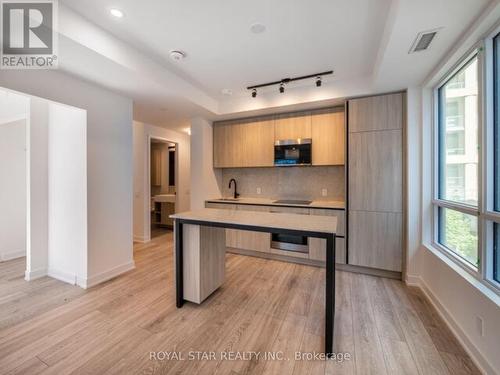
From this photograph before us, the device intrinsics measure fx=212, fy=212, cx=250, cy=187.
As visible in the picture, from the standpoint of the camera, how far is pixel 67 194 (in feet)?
8.89

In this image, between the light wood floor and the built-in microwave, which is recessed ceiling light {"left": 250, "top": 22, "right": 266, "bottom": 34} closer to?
the built-in microwave

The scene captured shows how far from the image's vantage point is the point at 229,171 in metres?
4.46

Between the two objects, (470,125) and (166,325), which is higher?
(470,125)

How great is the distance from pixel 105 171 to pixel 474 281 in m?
3.90

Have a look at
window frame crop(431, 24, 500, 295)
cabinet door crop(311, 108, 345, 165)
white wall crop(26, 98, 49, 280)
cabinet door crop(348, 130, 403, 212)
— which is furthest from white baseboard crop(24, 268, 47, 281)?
window frame crop(431, 24, 500, 295)

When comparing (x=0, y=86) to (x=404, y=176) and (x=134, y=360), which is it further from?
(x=404, y=176)

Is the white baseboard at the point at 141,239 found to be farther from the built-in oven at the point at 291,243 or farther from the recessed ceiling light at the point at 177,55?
the recessed ceiling light at the point at 177,55

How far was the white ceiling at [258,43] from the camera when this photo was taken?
5.50ft

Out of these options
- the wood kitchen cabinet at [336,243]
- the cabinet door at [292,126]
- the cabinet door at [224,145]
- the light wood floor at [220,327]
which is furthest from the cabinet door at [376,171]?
the cabinet door at [224,145]

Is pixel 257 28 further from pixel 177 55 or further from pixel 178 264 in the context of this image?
pixel 178 264

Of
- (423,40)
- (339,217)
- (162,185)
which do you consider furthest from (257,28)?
(162,185)

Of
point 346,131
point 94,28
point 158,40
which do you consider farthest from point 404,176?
point 94,28

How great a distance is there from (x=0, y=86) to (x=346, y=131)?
3795 mm

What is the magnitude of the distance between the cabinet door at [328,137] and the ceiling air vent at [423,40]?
1.38m
